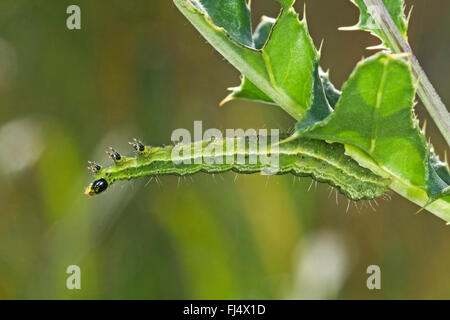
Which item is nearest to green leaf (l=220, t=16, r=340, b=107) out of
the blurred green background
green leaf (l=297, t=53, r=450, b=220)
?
green leaf (l=297, t=53, r=450, b=220)

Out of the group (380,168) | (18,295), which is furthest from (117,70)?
(380,168)

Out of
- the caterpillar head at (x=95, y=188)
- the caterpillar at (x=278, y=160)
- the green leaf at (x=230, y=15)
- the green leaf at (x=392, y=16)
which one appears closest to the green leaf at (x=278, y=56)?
the green leaf at (x=230, y=15)

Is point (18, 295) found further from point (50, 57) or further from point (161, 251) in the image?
point (50, 57)

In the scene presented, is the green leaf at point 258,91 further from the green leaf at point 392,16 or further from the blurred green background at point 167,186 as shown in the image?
the blurred green background at point 167,186

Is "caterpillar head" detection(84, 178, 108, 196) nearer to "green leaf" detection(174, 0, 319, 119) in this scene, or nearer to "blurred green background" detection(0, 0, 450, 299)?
"green leaf" detection(174, 0, 319, 119)

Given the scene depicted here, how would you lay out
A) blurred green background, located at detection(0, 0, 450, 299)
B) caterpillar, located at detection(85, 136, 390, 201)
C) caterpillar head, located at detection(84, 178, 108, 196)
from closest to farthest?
caterpillar, located at detection(85, 136, 390, 201)
caterpillar head, located at detection(84, 178, 108, 196)
blurred green background, located at detection(0, 0, 450, 299)

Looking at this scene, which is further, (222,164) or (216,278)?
(216,278)

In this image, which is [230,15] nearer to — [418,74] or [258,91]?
[258,91]
